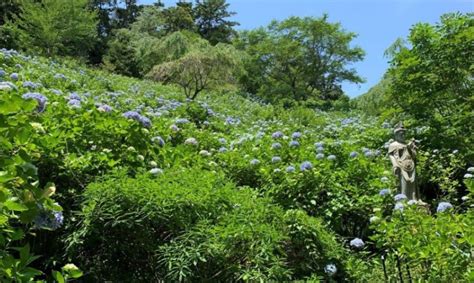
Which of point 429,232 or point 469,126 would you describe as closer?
point 429,232

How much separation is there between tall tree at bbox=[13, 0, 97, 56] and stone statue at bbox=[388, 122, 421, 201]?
633 inches

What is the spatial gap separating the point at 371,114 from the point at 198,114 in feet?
23.6

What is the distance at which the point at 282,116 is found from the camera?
11.3 m

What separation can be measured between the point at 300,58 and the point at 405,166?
1889cm

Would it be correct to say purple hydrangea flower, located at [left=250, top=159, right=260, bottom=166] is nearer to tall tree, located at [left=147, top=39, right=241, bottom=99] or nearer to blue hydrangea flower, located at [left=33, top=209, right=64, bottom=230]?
blue hydrangea flower, located at [left=33, top=209, right=64, bottom=230]

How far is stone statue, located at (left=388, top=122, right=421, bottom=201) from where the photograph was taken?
4.75 meters

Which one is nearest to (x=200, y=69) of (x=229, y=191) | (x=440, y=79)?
(x=440, y=79)

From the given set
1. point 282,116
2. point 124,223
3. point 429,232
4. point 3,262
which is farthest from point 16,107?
point 282,116

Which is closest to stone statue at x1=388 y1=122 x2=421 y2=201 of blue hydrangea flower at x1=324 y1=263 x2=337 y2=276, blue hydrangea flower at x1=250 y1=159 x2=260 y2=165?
blue hydrangea flower at x1=250 y1=159 x2=260 y2=165

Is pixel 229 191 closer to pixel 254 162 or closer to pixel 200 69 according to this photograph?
pixel 254 162

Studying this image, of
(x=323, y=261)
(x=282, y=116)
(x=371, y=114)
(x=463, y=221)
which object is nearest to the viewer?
(x=463, y=221)

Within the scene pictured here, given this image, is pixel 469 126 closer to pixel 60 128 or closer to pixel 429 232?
pixel 429 232

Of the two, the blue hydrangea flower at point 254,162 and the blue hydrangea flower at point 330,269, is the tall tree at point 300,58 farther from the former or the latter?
the blue hydrangea flower at point 330,269

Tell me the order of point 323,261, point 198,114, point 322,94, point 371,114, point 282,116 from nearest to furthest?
point 323,261
point 198,114
point 282,116
point 371,114
point 322,94
